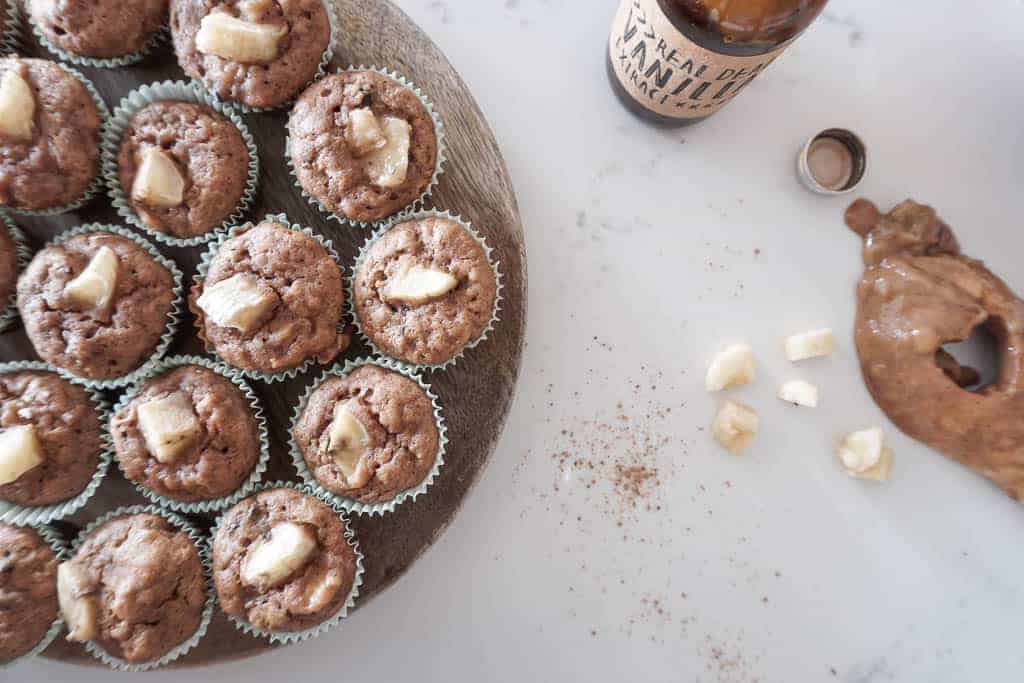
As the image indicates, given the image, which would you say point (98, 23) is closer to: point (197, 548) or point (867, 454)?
point (197, 548)

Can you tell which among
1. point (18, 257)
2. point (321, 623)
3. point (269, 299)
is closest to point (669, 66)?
point (269, 299)

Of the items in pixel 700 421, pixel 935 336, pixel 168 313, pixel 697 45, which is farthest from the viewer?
pixel 700 421

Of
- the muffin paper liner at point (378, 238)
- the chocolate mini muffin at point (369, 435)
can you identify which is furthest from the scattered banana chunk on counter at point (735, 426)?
the chocolate mini muffin at point (369, 435)

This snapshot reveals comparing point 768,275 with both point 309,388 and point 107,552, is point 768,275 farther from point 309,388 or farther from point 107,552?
point 107,552

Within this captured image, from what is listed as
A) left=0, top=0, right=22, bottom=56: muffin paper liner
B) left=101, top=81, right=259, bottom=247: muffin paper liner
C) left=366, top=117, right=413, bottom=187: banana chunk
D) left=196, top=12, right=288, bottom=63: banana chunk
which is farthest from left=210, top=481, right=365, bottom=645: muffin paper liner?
left=0, top=0, right=22, bottom=56: muffin paper liner

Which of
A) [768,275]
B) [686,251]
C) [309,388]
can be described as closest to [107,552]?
[309,388]

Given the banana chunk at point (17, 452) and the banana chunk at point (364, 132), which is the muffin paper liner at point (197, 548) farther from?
the banana chunk at point (364, 132)

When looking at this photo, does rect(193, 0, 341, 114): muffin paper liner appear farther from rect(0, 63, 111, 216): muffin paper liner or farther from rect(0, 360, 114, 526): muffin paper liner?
rect(0, 360, 114, 526): muffin paper liner
